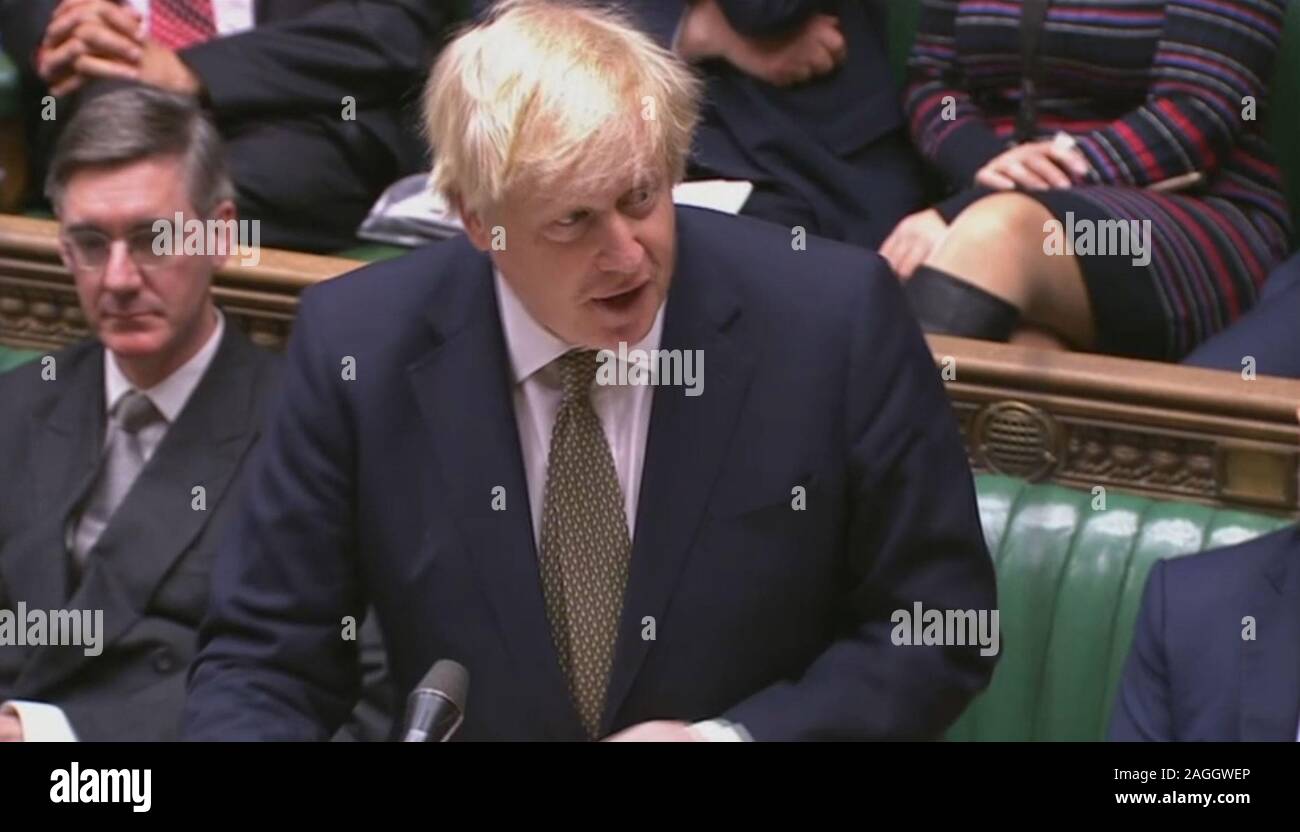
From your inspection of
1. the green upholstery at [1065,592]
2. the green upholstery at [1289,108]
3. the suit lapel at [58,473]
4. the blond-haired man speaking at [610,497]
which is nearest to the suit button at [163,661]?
the suit lapel at [58,473]

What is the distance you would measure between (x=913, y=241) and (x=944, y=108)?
0.75ft

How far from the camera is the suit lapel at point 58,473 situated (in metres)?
2.29

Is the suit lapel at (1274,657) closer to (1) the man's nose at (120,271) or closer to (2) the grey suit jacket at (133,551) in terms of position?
(2) the grey suit jacket at (133,551)

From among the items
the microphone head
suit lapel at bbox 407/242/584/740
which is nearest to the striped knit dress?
suit lapel at bbox 407/242/584/740

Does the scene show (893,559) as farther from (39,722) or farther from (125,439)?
(125,439)

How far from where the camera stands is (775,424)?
168 cm

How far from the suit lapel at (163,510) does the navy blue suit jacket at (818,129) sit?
60 cm

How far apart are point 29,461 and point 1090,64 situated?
1133mm

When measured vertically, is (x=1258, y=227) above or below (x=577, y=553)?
above

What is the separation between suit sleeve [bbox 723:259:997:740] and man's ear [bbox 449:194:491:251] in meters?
0.25

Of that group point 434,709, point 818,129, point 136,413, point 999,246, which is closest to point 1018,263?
point 999,246
